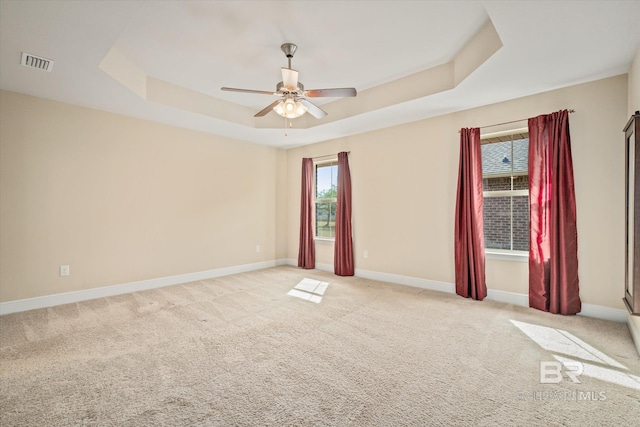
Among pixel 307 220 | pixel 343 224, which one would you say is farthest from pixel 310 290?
pixel 307 220

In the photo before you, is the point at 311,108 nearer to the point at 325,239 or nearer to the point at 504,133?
the point at 504,133

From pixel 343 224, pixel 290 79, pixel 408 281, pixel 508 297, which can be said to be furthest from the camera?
pixel 343 224

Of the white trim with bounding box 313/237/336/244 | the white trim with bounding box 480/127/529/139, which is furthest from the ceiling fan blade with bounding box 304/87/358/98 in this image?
the white trim with bounding box 313/237/336/244

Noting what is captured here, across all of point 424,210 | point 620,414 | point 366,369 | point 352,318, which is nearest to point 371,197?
point 424,210

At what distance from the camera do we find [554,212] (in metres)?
3.27

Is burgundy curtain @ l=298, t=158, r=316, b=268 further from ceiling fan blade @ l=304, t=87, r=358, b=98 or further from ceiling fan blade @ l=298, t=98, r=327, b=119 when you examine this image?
ceiling fan blade @ l=304, t=87, r=358, b=98

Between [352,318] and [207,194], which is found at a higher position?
[207,194]

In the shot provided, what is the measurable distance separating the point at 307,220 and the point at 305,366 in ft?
12.9

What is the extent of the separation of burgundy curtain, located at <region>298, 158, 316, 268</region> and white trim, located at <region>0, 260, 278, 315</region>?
3.82 feet

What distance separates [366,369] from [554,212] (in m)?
2.82

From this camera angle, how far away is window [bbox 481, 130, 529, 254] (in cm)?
374

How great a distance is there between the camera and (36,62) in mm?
2721

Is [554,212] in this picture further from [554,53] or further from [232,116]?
[232,116]

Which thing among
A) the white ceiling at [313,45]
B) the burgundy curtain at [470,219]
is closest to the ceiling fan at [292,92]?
the white ceiling at [313,45]
